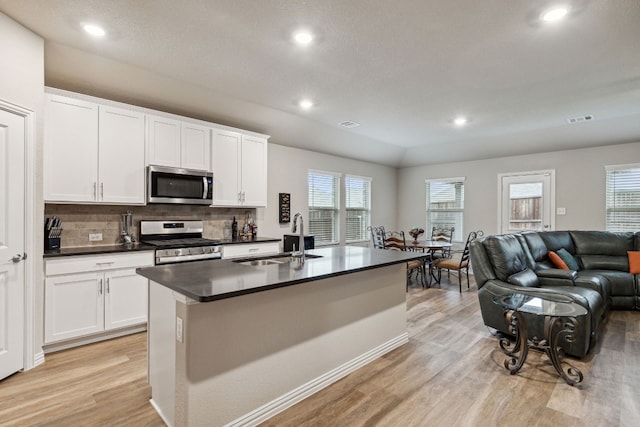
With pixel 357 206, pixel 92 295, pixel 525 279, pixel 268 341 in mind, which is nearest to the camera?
pixel 268 341

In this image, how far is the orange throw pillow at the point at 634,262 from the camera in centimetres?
457

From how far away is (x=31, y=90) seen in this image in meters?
2.74

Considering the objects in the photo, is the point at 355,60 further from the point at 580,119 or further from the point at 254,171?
the point at 580,119

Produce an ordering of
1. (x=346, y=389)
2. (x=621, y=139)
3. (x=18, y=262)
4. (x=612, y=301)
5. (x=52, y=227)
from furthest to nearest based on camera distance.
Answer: (x=621, y=139) < (x=612, y=301) < (x=52, y=227) < (x=18, y=262) < (x=346, y=389)

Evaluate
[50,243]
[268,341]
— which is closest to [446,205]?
[268,341]

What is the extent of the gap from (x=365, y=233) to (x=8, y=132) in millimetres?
6102

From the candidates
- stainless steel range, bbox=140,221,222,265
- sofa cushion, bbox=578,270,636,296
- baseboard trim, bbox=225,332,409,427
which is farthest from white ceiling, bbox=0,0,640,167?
baseboard trim, bbox=225,332,409,427

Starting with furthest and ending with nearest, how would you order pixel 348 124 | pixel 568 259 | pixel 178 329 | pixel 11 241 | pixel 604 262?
pixel 348 124, pixel 604 262, pixel 568 259, pixel 11 241, pixel 178 329

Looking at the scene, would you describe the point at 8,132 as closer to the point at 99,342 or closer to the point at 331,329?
the point at 99,342

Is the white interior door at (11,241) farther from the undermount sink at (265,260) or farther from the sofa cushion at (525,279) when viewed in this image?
the sofa cushion at (525,279)

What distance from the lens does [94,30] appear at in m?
2.67

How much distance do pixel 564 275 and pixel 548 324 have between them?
4.57 feet

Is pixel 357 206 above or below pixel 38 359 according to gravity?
above

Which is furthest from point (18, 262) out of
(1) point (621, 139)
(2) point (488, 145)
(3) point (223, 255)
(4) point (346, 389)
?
(1) point (621, 139)
